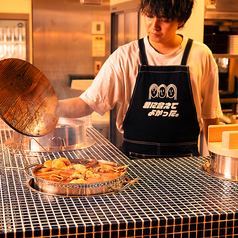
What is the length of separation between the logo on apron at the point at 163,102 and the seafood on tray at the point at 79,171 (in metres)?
0.60

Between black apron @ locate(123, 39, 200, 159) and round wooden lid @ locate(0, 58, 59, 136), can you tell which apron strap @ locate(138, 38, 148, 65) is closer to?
black apron @ locate(123, 39, 200, 159)

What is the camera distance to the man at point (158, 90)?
1992 millimetres

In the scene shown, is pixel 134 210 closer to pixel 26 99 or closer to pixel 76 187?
pixel 76 187

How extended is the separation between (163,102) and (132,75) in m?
0.22

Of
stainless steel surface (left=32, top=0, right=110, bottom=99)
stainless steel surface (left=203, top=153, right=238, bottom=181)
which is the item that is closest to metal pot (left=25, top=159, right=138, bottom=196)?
stainless steel surface (left=203, top=153, right=238, bottom=181)

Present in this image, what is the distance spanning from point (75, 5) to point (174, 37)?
204 cm

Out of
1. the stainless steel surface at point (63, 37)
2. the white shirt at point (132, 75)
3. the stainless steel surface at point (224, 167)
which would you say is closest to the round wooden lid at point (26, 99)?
the white shirt at point (132, 75)

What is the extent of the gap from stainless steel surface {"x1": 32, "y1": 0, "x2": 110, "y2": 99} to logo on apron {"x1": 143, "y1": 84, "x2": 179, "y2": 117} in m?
1.71

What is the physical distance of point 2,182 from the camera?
1.36 metres

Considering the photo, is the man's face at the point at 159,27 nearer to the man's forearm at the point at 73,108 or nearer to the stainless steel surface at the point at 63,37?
the man's forearm at the point at 73,108

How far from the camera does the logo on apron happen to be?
1.99m

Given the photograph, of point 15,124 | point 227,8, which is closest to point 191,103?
point 15,124

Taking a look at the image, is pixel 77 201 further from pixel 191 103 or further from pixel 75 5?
pixel 75 5

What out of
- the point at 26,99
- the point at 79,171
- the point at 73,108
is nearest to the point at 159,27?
the point at 73,108
